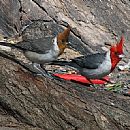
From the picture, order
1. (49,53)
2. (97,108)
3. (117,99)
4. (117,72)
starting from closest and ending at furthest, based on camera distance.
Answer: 1. (97,108)
2. (117,99)
3. (49,53)
4. (117,72)

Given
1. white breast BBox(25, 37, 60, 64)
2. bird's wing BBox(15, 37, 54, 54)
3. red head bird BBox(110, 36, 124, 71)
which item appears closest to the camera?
white breast BBox(25, 37, 60, 64)

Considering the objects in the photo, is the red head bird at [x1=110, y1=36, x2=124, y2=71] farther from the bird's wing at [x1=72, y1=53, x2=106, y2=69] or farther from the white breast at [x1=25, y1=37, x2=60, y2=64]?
the white breast at [x1=25, y1=37, x2=60, y2=64]

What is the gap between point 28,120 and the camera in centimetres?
605

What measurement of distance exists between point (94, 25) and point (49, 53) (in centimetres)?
437

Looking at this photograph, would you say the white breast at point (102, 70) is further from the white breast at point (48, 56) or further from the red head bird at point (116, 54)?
the white breast at point (48, 56)

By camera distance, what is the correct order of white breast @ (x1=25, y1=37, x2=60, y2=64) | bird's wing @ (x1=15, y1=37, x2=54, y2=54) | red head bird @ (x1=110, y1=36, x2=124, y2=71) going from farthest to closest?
red head bird @ (x1=110, y1=36, x2=124, y2=71) < bird's wing @ (x1=15, y1=37, x2=54, y2=54) < white breast @ (x1=25, y1=37, x2=60, y2=64)

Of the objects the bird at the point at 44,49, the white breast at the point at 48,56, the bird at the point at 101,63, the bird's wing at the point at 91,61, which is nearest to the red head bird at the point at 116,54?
the bird at the point at 101,63

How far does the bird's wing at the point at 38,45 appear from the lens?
23.4 ft

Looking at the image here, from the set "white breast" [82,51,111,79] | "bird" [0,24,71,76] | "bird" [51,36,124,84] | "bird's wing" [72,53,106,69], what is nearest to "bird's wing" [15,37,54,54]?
"bird" [0,24,71,76]

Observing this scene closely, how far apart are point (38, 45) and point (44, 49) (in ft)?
0.81

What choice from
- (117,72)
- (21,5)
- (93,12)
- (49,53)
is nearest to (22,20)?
(21,5)

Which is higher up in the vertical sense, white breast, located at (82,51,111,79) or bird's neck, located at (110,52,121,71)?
bird's neck, located at (110,52,121,71)

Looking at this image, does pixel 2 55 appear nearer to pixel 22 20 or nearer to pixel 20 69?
pixel 20 69

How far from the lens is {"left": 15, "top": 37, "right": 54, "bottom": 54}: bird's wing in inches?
281
